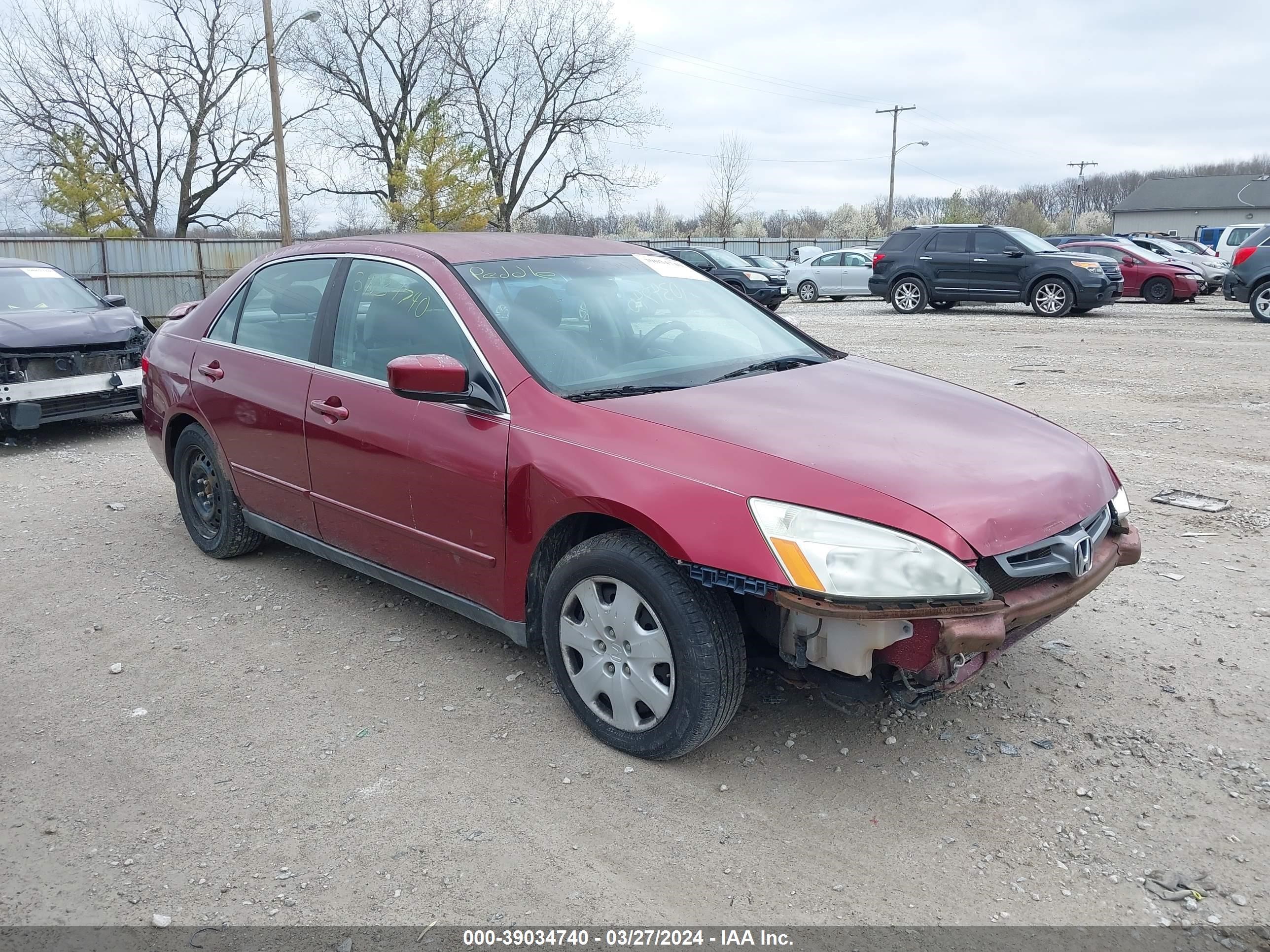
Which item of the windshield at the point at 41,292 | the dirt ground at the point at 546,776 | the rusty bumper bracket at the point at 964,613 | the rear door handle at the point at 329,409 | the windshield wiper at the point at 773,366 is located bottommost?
the dirt ground at the point at 546,776

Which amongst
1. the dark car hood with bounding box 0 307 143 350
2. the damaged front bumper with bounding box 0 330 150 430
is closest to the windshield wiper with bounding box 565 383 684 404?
the damaged front bumper with bounding box 0 330 150 430

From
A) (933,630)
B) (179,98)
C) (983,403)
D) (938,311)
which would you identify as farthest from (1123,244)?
(179,98)

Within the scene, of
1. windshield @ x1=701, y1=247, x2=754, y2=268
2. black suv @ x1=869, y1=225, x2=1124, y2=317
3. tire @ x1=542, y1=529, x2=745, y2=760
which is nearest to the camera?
tire @ x1=542, y1=529, x2=745, y2=760

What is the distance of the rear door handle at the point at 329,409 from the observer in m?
4.00

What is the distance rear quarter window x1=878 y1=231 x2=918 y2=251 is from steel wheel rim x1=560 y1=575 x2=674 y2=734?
1851cm

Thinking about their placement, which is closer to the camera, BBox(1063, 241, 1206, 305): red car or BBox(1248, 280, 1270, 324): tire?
BBox(1248, 280, 1270, 324): tire

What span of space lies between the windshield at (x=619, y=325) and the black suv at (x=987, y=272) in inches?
622

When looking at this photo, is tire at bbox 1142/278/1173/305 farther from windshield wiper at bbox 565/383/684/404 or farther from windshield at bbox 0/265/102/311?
windshield wiper at bbox 565/383/684/404

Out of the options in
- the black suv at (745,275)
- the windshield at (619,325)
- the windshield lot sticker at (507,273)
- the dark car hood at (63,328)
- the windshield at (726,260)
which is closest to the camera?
the windshield at (619,325)

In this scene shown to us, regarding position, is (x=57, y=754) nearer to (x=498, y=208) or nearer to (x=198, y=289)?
(x=198, y=289)

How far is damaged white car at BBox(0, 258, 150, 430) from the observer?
7965 mm

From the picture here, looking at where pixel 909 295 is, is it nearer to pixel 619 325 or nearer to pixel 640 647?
pixel 619 325

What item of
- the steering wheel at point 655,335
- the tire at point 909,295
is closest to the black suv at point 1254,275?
the tire at point 909,295

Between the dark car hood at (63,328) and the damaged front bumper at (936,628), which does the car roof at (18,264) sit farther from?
the damaged front bumper at (936,628)
